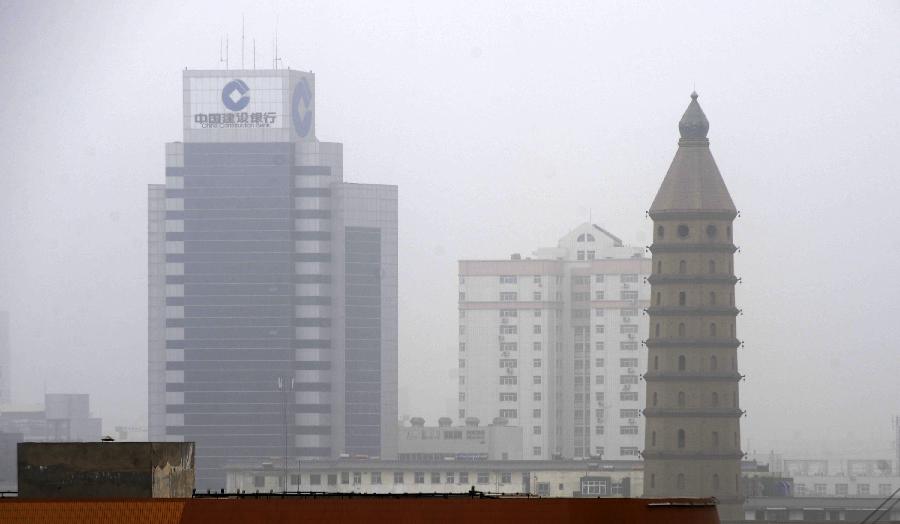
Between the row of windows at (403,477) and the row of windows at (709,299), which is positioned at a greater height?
the row of windows at (709,299)

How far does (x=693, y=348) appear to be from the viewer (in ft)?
438

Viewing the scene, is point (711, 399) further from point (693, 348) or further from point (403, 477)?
point (403, 477)

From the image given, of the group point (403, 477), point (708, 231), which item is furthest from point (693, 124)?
point (403, 477)

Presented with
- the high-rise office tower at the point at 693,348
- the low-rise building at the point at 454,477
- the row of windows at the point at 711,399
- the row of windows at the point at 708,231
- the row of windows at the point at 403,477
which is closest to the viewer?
the high-rise office tower at the point at 693,348

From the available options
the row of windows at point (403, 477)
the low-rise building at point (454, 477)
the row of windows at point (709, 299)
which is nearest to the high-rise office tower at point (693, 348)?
the row of windows at point (709, 299)

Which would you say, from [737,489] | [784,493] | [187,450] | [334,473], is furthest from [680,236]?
[187,450]

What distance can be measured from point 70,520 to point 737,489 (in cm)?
10621

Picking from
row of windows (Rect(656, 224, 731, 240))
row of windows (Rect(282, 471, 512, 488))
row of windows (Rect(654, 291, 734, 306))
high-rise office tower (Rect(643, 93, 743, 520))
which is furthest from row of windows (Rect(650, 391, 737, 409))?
row of windows (Rect(282, 471, 512, 488))

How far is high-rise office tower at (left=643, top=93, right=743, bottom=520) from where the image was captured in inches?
5251

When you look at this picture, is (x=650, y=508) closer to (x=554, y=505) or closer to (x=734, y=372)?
(x=554, y=505)

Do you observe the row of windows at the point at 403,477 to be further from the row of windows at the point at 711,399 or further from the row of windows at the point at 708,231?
the row of windows at the point at 708,231

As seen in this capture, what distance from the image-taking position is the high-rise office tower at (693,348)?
438 feet

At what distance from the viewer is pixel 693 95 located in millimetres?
145875

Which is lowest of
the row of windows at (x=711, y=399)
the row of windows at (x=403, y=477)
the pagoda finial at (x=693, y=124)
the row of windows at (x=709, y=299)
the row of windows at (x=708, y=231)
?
the row of windows at (x=403, y=477)
